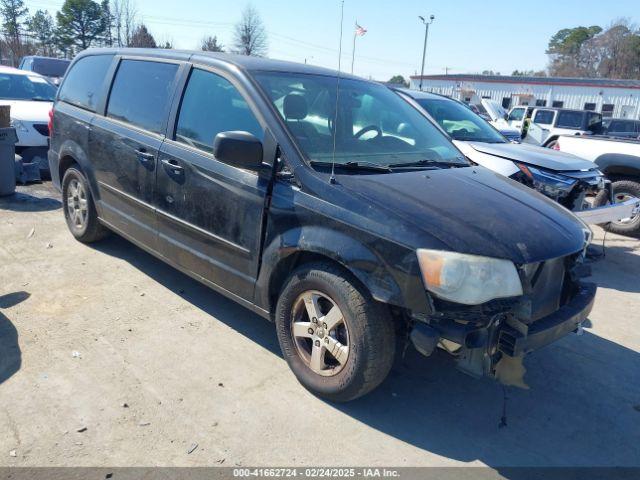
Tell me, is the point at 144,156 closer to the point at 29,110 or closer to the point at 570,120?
the point at 29,110

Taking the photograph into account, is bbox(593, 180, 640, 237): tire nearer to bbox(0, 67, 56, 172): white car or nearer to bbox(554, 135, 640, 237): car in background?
bbox(554, 135, 640, 237): car in background

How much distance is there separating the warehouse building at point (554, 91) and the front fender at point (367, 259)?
37.6m

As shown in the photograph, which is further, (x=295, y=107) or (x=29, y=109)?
(x=29, y=109)

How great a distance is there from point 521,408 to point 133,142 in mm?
3508

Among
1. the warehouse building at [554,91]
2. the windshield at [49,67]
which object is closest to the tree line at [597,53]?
the warehouse building at [554,91]

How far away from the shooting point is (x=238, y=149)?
10.1 feet

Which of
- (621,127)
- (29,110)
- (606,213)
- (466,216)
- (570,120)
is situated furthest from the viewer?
(570,120)

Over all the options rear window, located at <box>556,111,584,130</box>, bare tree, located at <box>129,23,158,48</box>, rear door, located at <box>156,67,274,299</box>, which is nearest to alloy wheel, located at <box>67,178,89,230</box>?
rear door, located at <box>156,67,274,299</box>

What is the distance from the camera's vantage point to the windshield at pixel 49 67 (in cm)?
1691

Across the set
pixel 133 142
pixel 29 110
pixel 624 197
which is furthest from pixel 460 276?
pixel 29 110

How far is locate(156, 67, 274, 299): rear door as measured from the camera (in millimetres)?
3375

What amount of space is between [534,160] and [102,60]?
4.94 metres

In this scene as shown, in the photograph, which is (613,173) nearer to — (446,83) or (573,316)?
(573,316)

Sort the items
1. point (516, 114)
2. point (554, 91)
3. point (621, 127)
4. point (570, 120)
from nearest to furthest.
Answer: point (621, 127)
point (570, 120)
point (516, 114)
point (554, 91)
